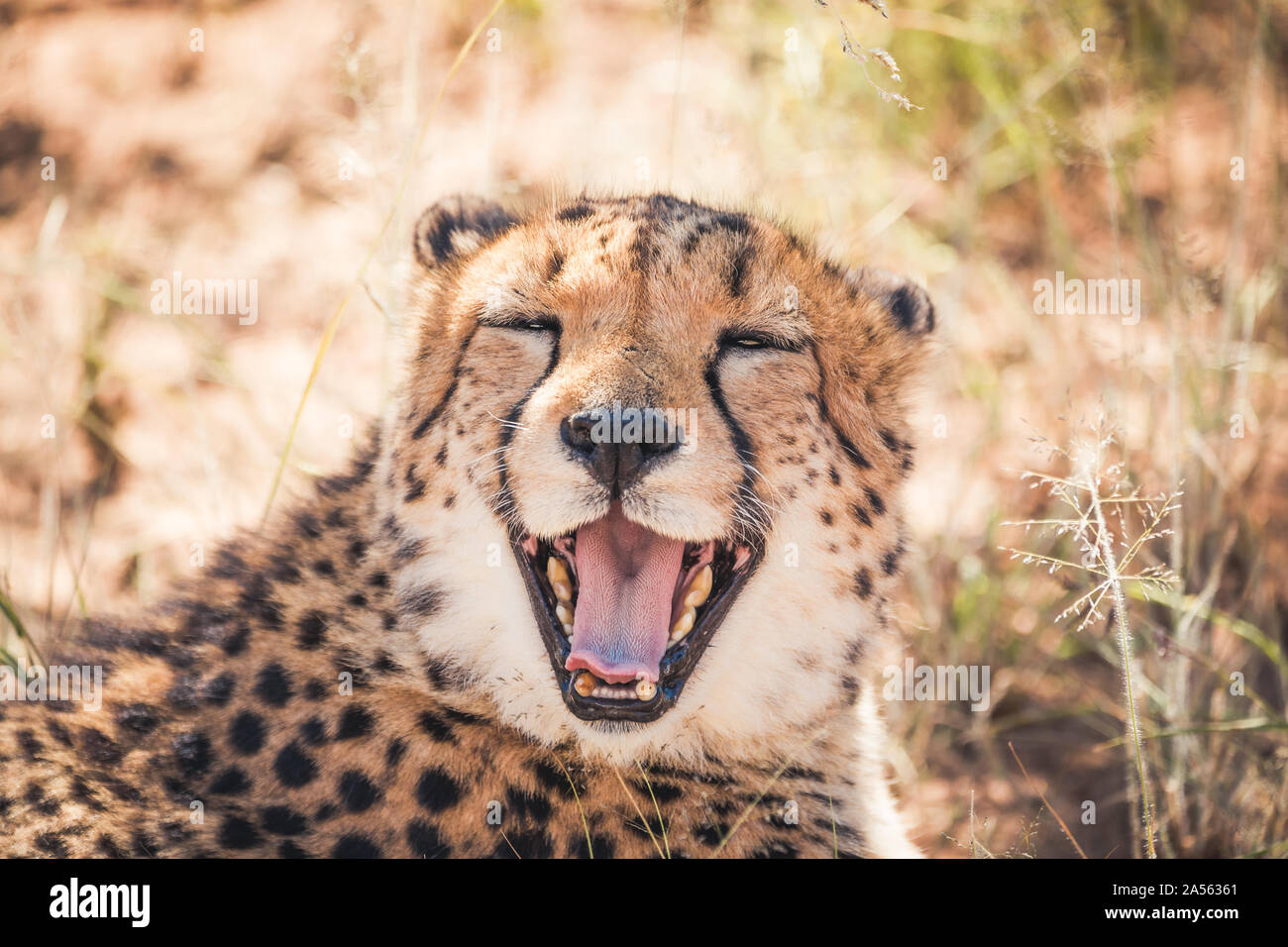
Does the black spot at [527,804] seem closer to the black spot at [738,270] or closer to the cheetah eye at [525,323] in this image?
the cheetah eye at [525,323]

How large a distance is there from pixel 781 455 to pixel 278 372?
10.4 feet

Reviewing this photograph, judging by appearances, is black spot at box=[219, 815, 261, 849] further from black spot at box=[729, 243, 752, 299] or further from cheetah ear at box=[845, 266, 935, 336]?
cheetah ear at box=[845, 266, 935, 336]

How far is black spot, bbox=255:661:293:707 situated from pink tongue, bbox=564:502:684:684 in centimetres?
53

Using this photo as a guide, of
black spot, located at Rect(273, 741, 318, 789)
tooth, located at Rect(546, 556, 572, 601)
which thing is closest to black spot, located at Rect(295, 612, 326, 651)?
black spot, located at Rect(273, 741, 318, 789)

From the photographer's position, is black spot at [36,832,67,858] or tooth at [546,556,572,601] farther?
tooth at [546,556,572,601]

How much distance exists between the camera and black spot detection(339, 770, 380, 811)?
83.6 inches

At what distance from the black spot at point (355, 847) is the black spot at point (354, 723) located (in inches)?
6.9

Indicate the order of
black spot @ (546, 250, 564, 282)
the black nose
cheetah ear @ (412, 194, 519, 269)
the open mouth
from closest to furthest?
the black nose < the open mouth < black spot @ (546, 250, 564, 282) < cheetah ear @ (412, 194, 519, 269)

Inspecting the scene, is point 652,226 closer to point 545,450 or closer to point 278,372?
point 545,450

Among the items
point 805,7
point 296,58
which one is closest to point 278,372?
point 296,58

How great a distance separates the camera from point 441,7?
5738 millimetres

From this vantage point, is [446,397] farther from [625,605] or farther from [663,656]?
[663,656]

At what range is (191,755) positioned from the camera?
7.13ft

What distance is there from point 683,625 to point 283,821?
784mm
